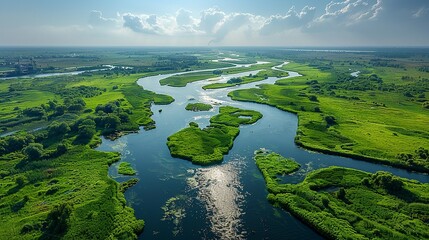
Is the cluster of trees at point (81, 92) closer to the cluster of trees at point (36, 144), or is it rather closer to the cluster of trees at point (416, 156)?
the cluster of trees at point (36, 144)

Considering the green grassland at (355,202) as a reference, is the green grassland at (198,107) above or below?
above

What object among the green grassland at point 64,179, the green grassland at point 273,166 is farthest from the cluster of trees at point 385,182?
the green grassland at point 64,179

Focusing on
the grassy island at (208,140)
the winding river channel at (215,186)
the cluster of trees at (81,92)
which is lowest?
the winding river channel at (215,186)

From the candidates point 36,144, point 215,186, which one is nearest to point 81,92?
point 36,144

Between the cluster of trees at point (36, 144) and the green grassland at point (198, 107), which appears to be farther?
the green grassland at point (198, 107)

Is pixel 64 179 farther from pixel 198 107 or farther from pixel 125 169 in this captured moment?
pixel 198 107
